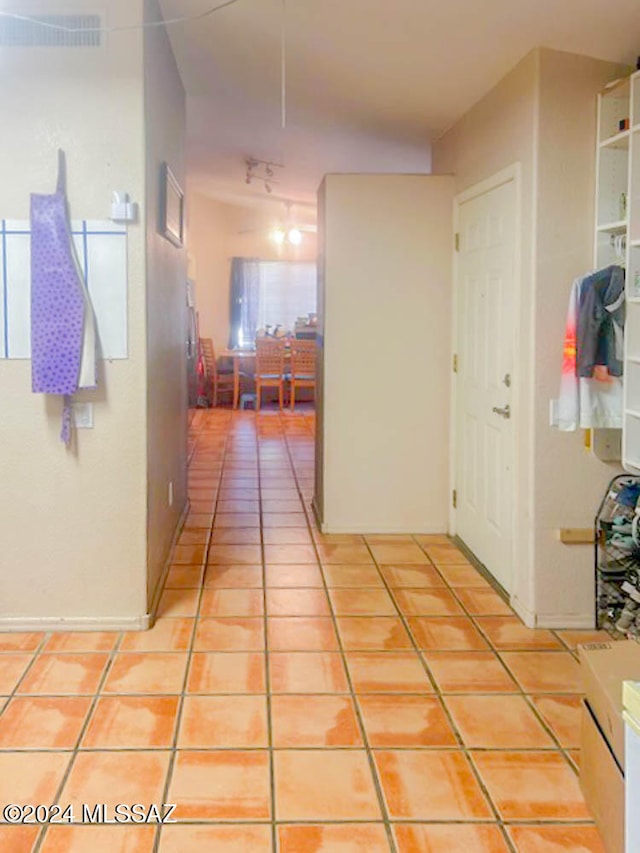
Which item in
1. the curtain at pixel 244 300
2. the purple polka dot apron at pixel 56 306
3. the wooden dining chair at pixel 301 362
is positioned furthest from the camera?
the curtain at pixel 244 300

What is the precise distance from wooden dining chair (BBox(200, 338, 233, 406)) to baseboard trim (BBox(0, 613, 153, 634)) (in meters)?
7.22

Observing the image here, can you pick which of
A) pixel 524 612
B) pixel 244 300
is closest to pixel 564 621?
pixel 524 612

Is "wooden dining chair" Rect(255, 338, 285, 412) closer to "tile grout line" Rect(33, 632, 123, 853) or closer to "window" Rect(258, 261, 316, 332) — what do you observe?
Answer: "window" Rect(258, 261, 316, 332)

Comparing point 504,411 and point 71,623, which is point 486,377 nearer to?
point 504,411

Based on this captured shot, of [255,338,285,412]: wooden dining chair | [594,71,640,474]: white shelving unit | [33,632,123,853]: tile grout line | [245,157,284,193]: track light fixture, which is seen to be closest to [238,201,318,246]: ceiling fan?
[255,338,285,412]: wooden dining chair

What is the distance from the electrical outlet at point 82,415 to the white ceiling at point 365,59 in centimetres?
167

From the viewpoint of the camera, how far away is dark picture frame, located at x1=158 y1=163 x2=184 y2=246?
353 cm

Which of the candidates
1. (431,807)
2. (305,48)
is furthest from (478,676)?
(305,48)

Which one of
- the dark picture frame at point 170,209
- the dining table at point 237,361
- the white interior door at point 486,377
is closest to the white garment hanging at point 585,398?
the white interior door at point 486,377

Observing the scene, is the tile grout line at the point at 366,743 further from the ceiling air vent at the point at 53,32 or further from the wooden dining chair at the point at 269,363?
the wooden dining chair at the point at 269,363

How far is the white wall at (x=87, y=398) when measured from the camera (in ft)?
9.75

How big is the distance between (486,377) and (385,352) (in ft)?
2.62

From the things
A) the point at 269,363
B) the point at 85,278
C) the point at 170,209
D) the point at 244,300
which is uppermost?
the point at 244,300

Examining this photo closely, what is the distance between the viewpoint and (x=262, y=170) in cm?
730
